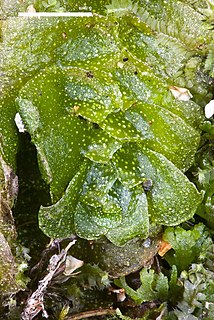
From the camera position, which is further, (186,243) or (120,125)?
(186,243)

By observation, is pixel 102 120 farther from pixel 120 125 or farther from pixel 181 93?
pixel 181 93

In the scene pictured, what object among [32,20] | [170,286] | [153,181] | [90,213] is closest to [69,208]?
[90,213]

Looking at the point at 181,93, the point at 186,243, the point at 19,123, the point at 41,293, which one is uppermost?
the point at 181,93

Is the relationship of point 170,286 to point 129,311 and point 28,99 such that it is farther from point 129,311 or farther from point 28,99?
point 28,99

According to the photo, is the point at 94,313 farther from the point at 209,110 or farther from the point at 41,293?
the point at 209,110

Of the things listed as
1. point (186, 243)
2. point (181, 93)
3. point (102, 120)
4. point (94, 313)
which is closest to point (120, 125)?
point (102, 120)

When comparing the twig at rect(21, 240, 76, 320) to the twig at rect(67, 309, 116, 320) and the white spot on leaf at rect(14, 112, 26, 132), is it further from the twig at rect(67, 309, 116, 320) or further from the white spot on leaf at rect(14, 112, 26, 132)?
the white spot on leaf at rect(14, 112, 26, 132)

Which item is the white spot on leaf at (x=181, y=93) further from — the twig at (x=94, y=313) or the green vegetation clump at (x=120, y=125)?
the twig at (x=94, y=313)

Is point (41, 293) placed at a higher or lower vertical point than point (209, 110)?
lower

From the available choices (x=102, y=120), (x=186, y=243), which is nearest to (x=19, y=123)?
(x=102, y=120)

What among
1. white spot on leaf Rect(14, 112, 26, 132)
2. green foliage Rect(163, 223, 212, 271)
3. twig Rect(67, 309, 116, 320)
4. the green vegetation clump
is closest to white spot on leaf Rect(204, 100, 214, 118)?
the green vegetation clump

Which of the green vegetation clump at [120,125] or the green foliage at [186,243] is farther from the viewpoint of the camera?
the green foliage at [186,243]

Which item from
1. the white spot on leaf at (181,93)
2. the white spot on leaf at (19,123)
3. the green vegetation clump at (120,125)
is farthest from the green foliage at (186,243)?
the white spot on leaf at (19,123)
